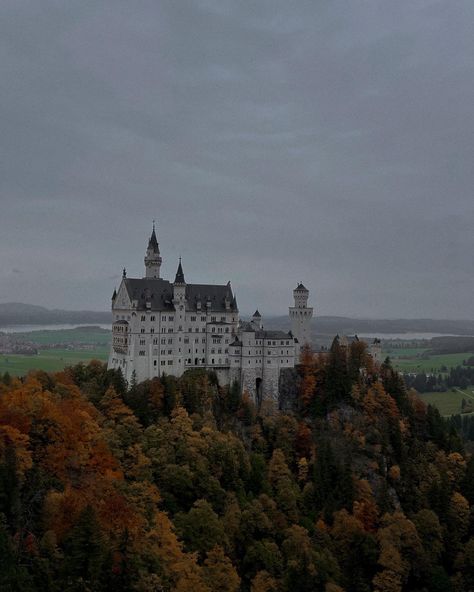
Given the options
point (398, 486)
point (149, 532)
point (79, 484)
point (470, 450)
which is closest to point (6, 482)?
point (79, 484)

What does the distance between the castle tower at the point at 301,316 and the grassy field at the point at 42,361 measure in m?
53.3

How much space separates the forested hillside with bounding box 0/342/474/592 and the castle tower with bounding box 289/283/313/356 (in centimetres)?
508

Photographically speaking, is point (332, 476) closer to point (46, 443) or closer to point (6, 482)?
point (46, 443)

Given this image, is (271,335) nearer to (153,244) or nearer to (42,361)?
(153,244)

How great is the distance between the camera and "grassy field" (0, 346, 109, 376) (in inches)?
5453

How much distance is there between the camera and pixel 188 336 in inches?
3447

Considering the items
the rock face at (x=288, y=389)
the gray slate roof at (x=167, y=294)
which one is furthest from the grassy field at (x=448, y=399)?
the gray slate roof at (x=167, y=294)

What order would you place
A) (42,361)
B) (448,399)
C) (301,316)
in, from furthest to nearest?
(448,399) → (42,361) → (301,316)

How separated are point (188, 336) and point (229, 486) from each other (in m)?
25.9

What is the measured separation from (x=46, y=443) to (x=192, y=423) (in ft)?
75.1

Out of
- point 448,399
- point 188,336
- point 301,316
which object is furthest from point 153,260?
point 448,399

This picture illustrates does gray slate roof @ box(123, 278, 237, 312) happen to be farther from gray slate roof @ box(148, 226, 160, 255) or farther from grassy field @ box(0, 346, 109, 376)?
grassy field @ box(0, 346, 109, 376)

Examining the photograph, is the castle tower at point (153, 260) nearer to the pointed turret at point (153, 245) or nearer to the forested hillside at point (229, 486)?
the pointed turret at point (153, 245)

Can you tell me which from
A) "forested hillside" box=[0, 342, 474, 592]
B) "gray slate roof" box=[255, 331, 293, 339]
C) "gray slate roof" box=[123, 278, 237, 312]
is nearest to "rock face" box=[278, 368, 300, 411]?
"forested hillside" box=[0, 342, 474, 592]
